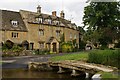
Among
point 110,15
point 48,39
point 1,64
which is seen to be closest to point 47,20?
point 48,39

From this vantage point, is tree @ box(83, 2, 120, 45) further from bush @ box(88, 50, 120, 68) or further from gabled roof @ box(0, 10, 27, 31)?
bush @ box(88, 50, 120, 68)

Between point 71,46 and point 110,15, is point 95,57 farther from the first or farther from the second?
point 71,46

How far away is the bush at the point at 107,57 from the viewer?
2760 centimetres

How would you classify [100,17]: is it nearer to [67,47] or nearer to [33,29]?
[67,47]

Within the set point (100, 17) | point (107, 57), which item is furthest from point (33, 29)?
point (107, 57)

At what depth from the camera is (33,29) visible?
67.6 metres

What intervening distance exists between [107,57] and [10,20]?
4016 centimetres

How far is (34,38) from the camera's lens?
6806 cm

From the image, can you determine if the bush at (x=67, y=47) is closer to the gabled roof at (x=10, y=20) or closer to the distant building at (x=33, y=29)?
the distant building at (x=33, y=29)

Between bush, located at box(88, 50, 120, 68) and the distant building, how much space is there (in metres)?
34.1

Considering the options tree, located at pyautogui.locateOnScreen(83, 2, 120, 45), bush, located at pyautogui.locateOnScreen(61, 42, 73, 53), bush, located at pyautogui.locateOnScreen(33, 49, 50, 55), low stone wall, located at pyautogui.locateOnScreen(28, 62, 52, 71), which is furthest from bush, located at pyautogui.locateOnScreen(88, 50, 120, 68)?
bush, located at pyautogui.locateOnScreen(61, 42, 73, 53)

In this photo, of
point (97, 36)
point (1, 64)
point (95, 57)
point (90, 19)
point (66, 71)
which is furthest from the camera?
point (90, 19)

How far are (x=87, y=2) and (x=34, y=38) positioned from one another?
17234 mm

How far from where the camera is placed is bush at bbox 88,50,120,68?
2760 centimetres
